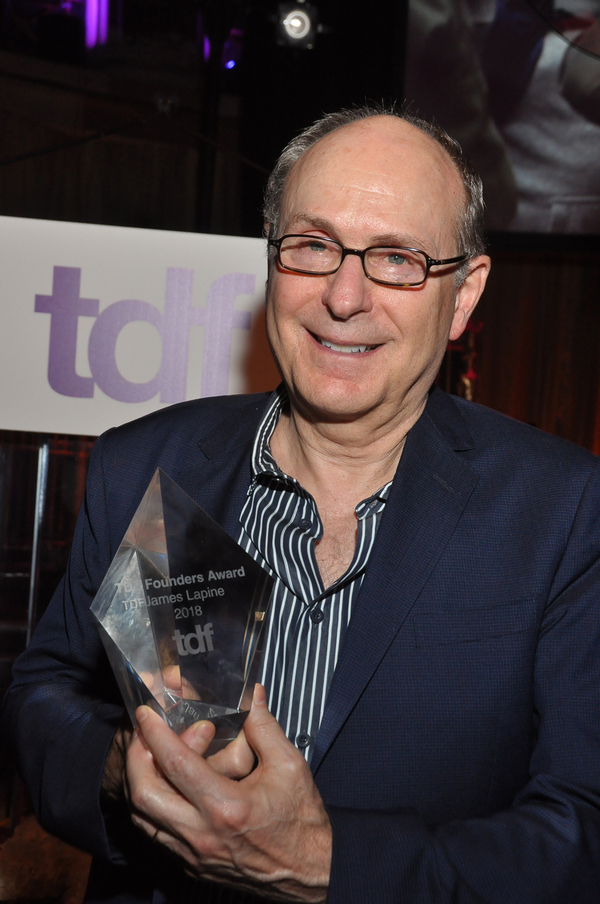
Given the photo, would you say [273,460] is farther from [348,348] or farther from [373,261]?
[373,261]

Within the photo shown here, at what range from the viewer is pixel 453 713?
133 centimetres

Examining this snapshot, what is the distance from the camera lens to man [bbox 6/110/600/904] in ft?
3.58

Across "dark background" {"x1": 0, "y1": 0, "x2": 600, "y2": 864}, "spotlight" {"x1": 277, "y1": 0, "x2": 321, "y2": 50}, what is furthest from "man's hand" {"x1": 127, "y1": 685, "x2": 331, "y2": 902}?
"spotlight" {"x1": 277, "y1": 0, "x2": 321, "y2": 50}

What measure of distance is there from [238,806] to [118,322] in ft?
6.73

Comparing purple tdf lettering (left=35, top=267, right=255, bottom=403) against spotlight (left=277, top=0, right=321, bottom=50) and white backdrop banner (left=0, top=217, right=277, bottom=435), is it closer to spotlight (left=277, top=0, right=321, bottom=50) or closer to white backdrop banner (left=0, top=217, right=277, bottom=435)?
white backdrop banner (left=0, top=217, right=277, bottom=435)

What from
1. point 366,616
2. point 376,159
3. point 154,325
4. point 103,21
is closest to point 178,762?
point 366,616

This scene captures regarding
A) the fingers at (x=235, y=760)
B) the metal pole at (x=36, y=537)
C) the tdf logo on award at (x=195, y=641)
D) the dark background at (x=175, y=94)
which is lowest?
the metal pole at (x=36, y=537)

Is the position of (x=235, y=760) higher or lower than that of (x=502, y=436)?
lower

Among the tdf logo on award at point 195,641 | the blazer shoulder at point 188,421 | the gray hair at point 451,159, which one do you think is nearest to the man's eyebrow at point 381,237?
the gray hair at point 451,159

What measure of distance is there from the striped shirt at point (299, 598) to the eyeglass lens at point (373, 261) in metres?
0.42

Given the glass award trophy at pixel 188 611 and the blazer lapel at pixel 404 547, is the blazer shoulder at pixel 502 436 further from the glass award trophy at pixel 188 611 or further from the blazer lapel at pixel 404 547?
the glass award trophy at pixel 188 611

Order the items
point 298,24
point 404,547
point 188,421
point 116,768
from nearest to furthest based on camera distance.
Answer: point 116,768, point 404,547, point 188,421, point 298,24

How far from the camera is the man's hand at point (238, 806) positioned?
1.00 meters

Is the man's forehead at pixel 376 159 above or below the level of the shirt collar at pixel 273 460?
above
